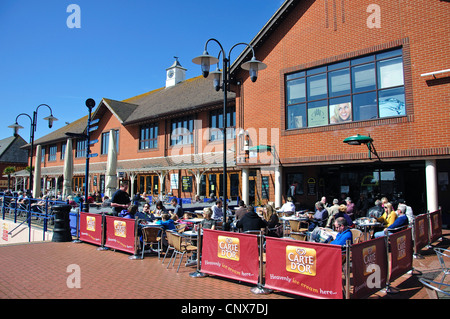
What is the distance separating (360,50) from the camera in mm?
12359

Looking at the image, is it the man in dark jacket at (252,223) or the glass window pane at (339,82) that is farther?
the glass window pane at (339,82)

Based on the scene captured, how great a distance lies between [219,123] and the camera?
70.3 feet

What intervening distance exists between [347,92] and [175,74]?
24.2 m

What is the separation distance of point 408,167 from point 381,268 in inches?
388

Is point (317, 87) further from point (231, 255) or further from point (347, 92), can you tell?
point (231, 255)

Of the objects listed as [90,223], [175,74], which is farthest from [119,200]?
[175,74]

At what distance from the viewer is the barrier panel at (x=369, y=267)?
186 inches

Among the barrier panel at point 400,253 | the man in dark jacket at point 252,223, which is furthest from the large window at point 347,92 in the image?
the man in dark jacket at point 252,223

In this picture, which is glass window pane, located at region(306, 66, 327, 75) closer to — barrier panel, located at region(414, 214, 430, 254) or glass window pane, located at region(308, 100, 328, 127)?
glass window pane, located at region(308, 100, 328, 127)

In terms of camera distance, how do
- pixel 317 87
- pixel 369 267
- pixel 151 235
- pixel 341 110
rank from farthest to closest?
pixel 317 87 < pixel 341 110 < pixel 151 235 < pixel 369 267

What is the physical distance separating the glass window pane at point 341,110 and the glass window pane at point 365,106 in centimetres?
20

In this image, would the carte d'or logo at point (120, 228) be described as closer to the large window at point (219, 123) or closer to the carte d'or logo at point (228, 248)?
the carte d'or logo at point (228, 248)
